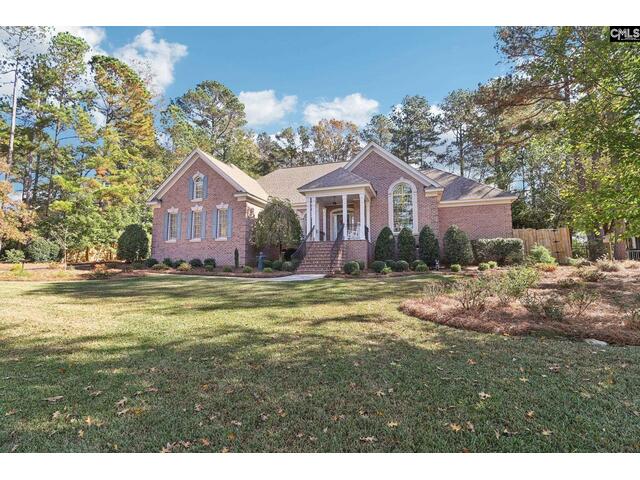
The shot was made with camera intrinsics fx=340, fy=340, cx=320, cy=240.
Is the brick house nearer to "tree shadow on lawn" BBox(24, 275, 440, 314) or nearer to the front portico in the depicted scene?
the front portico

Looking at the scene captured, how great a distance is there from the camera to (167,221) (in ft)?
66.8

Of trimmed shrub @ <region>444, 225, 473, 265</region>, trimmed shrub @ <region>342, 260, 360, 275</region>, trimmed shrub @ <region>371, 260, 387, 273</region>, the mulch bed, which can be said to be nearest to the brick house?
trimmed shrub @ <region>444, 225, 473, 265</region>

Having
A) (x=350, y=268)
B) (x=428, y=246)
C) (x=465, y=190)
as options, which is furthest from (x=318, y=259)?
(x=465, y=190)

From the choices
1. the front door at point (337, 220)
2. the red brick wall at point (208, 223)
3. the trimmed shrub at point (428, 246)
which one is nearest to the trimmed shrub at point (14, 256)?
the red brick wall at point (208, 223)

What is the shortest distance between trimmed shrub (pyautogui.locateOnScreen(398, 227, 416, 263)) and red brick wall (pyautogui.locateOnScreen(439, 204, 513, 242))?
8.51ft

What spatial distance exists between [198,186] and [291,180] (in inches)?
253

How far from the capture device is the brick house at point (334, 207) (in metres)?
18.0

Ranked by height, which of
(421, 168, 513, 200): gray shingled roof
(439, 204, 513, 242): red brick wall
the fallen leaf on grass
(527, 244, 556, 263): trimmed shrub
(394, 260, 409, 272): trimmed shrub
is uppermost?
(421, 168, 513, 200): gray shingled roof

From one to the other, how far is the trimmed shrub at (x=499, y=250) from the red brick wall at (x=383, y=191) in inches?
97.4

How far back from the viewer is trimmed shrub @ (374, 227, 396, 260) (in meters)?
17.2

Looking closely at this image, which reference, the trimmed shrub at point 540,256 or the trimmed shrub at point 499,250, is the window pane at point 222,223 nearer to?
the trimmed shrub at point 499,250
